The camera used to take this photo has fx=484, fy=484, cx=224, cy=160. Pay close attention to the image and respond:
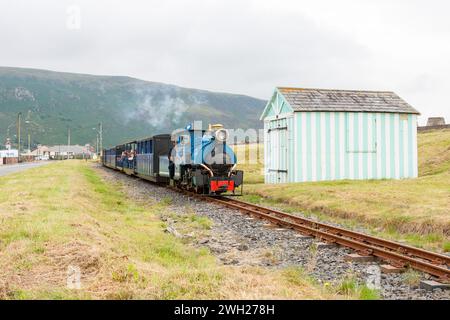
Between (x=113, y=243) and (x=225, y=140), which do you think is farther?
(x=225, y=140)

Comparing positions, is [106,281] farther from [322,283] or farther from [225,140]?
[225,140]

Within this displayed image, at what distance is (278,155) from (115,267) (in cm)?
2022

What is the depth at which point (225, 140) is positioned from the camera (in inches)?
830

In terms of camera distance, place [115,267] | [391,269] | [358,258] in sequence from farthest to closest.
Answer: [358,258] → [391,269] → [115,267]

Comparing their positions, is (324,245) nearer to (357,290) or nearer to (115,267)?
(357,290)

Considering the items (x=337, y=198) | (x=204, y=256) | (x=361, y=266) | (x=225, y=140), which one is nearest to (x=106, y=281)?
(x=204, y=256)

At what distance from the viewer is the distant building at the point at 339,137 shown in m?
25.0

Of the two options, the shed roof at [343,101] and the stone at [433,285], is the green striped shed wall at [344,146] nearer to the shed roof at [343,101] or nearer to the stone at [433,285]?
the shed roof at [343,101]

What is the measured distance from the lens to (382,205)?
15555 mm

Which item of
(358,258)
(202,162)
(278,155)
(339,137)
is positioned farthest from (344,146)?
(358,258)

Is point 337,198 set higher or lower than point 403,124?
lower

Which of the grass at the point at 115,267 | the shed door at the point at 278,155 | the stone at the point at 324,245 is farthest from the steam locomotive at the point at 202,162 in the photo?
the stone at the point at 324,245

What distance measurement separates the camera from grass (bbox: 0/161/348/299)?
605 centimetres

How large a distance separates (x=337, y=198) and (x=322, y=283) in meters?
10.7
